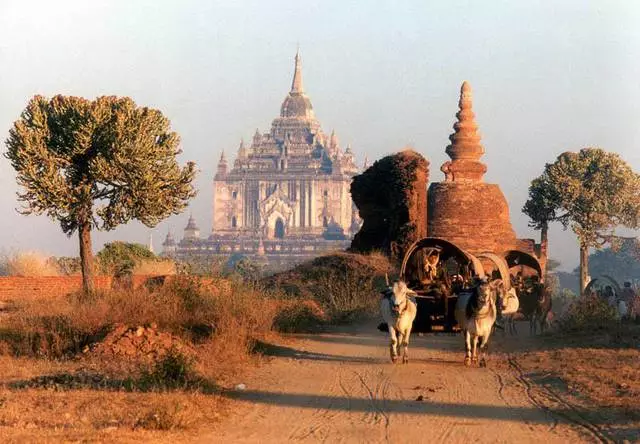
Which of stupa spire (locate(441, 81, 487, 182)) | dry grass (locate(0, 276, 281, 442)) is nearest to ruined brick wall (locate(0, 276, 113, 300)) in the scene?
dry grass (locate(0, 276, 281, 442))

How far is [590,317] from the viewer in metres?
21.2

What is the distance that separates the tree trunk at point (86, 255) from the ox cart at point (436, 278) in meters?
8.37

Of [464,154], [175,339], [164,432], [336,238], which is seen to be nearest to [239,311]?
[175,339]

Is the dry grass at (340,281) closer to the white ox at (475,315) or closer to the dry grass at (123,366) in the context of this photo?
the dry grass at (123,366)

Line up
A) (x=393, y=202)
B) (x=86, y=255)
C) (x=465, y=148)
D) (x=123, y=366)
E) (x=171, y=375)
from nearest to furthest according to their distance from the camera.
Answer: (x=171, y=375) < (x=123, y=366) < (x=86, y=255) < (x=393, y=202) < (x=465, y=148)

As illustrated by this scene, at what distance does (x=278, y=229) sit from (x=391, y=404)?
165987 millimetres

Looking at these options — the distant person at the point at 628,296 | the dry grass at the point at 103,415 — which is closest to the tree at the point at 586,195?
the distant person at the point at 628,296

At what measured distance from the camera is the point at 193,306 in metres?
19.7

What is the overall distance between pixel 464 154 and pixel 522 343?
29.1m

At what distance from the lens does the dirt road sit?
33.8 feet

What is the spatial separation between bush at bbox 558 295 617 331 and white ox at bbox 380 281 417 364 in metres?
5.88

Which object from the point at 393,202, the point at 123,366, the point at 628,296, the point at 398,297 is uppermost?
the point at 393,202

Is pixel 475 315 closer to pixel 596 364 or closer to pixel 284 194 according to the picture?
pixel 596 364

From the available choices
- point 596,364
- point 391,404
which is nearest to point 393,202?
point 596,364
